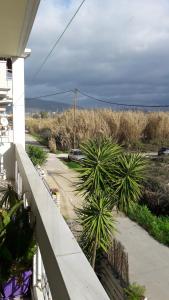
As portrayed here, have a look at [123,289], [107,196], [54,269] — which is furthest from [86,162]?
[54,269]

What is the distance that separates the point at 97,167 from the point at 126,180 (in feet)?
1.99

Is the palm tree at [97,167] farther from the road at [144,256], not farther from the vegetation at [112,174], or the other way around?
the road at [144,256]

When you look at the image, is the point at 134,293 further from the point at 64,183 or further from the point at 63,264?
the point at 64,183

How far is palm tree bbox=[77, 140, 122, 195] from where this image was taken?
6535mm

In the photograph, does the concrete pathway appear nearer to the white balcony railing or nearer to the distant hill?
the distant hill

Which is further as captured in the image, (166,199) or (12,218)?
(166,199)

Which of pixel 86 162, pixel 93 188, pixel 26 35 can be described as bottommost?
pixel 93 188

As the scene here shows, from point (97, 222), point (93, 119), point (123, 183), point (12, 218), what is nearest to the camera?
point (12, 218)

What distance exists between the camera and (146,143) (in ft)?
77.0

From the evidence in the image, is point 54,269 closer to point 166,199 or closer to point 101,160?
point 101,160

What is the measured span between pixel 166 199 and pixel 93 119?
1355cm

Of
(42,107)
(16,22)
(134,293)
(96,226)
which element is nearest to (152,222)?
(96,226)

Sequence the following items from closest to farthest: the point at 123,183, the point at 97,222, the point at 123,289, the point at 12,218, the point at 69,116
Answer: the point at 12,218 → the point at 123,289 → the point at 97,222 → the point at 123,183 → the point at 69,116

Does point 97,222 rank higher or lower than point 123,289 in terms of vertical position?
higher
